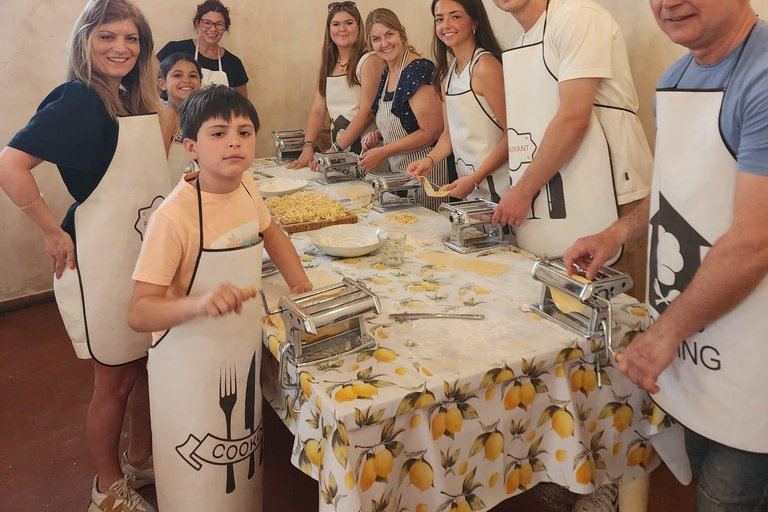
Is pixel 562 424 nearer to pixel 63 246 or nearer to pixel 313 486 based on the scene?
pixel 313 486

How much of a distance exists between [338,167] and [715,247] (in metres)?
2.17

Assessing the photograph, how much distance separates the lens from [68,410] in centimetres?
269

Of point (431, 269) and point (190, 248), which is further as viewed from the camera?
point (431, 269)

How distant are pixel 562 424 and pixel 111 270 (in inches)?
54.4

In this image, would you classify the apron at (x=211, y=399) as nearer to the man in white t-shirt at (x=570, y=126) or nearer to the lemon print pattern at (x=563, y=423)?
the lemon print pattern at (x=563, y=423)

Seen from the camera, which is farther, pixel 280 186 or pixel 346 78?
pixel 346 78

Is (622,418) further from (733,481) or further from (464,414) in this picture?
(464,414)

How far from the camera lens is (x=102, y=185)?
175 cm

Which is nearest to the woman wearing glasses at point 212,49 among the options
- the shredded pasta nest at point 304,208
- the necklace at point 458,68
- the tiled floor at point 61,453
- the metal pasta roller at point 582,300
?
the shredded pasta nest at point 304,208

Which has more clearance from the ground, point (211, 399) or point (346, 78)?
point (346, 78)

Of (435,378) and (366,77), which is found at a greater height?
(366,77)

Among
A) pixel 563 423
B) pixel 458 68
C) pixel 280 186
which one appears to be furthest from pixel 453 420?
pixel 280 186

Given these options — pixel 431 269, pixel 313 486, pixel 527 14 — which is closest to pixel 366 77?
pixel 527 14

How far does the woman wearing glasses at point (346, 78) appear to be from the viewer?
334 centimetres
